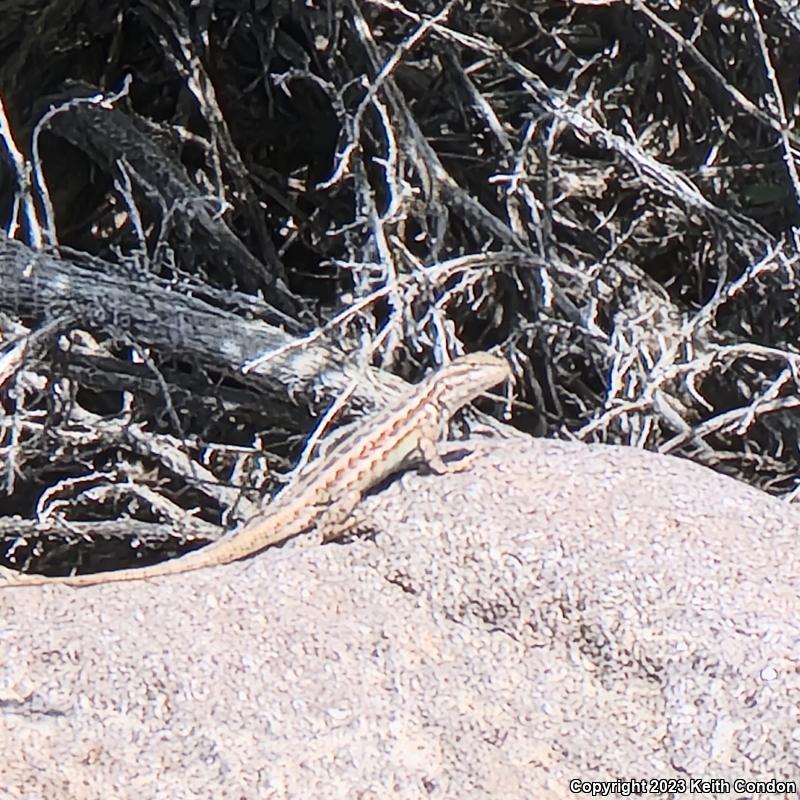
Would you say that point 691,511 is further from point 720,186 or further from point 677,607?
point 720,186

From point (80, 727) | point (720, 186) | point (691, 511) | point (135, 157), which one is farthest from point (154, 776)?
point (720, 186)

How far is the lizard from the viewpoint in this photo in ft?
13.5

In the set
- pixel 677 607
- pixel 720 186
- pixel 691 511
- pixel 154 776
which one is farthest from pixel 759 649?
pixel 720 186

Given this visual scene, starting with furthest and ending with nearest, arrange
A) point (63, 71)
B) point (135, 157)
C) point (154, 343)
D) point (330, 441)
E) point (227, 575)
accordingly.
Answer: point (63, 71), point (135, 157), point (154, 343), point (330, 441), point (227, 575)

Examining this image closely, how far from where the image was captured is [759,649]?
352 centimetres

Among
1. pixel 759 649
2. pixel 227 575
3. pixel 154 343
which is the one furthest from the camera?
pixel 154 343

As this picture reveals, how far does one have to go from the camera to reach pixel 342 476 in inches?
170

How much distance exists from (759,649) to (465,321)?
2.91 m

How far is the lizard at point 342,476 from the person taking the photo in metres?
4.11

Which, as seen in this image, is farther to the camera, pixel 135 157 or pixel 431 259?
pixel 135 157

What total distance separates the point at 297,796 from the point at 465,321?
3273 millimetres

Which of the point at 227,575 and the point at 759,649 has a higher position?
the point at 759,649

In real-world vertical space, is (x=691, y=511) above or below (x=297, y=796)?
above

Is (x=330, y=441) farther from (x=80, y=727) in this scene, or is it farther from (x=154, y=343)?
(x=80, y=727)
